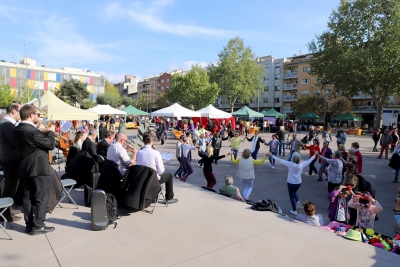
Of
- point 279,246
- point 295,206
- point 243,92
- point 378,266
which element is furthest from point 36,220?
point 243,92

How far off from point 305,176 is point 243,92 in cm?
4365

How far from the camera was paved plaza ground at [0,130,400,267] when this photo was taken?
3.44m

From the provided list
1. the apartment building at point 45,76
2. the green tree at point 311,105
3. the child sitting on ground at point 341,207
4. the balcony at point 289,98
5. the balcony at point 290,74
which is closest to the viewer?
the child sitting on ground at point 341,207

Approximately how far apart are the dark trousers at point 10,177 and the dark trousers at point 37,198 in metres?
0.62

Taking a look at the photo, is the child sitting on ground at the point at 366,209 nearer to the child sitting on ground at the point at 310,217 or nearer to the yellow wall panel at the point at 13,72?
the child sitting on ground at the point at 310,217

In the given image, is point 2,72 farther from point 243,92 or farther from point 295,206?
point 295,206

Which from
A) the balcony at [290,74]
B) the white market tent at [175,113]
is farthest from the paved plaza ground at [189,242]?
the balcony at [290,74]

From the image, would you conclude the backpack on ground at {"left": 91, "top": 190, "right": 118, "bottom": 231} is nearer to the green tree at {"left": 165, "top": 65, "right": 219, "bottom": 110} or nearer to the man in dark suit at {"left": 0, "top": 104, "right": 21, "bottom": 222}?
the man in dark suit at {"left": 0, "top": 104, "right": 21, "bottom": 222}

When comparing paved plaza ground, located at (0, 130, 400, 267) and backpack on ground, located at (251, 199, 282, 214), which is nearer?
paved plaza ground, located at (0, 130, 400, 267)

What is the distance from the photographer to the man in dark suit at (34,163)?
3801mm

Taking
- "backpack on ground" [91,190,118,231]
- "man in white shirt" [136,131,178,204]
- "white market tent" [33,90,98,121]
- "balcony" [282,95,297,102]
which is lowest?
"backpack on ground" [91,190,118,231]

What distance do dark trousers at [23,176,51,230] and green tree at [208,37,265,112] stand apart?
161 ft

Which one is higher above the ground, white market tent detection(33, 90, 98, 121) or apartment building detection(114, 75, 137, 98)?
apartment building detection(114, 75, 137, 98)

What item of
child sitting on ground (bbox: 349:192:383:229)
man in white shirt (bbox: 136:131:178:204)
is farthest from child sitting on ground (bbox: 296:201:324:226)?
man in white shirt (bbox: 136:131:178:204)
